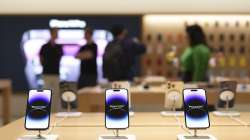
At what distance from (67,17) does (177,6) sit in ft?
9.59

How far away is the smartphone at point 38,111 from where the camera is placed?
340 cm

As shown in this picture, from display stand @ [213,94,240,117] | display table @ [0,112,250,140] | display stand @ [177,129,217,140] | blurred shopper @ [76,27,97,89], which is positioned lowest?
display stand @ [177,129,217,140]

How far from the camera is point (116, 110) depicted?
3.44m

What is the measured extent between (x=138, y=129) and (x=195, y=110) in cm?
59

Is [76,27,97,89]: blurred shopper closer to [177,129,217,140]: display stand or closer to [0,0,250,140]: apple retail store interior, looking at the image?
[0,0,250,140]: apple retail store interior

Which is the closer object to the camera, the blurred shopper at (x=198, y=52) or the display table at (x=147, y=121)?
the display table at (x=147, y=121)

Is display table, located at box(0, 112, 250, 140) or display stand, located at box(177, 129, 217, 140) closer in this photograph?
display stand, located at box(177, 129, 217, 140)

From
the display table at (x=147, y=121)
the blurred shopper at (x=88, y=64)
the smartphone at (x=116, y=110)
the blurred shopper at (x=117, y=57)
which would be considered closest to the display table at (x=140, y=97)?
the blurred shopper at (x=117, y=57)

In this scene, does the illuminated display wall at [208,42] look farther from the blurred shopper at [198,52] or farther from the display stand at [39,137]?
the display stand at [39,137]

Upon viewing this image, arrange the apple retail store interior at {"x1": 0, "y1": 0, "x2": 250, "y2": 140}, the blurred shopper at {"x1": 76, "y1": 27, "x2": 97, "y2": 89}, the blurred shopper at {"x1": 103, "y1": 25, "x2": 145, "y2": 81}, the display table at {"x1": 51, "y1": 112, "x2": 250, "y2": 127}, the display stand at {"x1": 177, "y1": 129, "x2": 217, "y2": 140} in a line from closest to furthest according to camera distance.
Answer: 1. the display stand at {"x1": 177, "y1": 129, "x2": 217, "y2": 140}
2. the apple retail store interior at {"x1": 0, "y1": 0, "x2": 250, "y2": 140}
3. the display table at {"x1": 51, "y1": 112, "x2": 250, "y2": 127}
4. the blurred shopper at {"x1": 103, "y1": 25, "x2": 145, "y2": 81}
5. the blurred shopper at {"x1": 76, "y1": 27, "x2": 97, "y2": 89}

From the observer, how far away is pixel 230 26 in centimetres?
971

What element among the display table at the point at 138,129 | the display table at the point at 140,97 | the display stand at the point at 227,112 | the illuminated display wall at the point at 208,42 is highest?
the illuminated display wall at the point at 208,42

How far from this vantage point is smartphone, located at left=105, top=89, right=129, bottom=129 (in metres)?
3.41

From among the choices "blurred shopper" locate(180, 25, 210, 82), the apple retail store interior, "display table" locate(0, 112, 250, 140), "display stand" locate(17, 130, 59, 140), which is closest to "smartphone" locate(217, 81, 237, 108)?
the apple retail store interior
